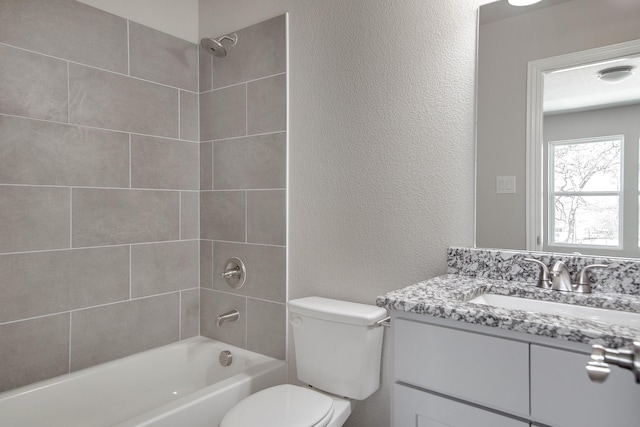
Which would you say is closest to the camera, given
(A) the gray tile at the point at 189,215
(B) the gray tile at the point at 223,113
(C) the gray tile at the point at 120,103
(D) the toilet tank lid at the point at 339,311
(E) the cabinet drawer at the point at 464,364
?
(E) the cabinet drawer at the point at 464,364

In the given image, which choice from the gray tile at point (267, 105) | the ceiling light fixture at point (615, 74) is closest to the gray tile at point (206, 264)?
the gray tile at point (267, 105)

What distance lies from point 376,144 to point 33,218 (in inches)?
59.3

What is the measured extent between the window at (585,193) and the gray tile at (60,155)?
1.90 metres

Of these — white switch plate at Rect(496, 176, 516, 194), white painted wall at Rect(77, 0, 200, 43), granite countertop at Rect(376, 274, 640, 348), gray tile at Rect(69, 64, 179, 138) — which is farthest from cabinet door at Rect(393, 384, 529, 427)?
white painted wall at Rect(77, 0, 200, 43)

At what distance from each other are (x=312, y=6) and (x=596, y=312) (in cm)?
169

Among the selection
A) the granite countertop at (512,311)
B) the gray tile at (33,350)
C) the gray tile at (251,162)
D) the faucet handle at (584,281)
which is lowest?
the gray tile at (33,350)

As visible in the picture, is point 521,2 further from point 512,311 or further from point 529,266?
point 512,311

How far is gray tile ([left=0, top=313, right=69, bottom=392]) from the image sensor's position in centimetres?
171

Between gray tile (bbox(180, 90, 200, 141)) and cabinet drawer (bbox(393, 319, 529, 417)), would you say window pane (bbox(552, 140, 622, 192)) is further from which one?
gray tile (bbox(180, 90, 200, 141))

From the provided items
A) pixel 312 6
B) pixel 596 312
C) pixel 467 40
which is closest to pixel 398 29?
pixel 467 40

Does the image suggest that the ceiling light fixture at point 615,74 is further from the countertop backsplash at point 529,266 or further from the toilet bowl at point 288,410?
the toilet bowl at point 288,410

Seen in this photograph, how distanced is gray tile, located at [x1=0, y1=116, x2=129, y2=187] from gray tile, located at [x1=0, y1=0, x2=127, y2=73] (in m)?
0.33

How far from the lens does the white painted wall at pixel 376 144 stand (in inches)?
61.4

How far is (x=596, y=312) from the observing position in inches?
44.8
